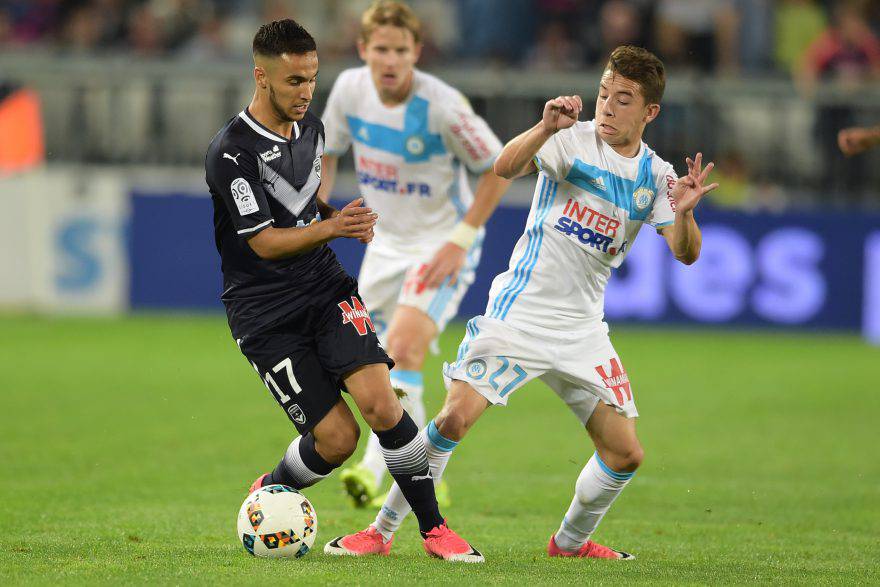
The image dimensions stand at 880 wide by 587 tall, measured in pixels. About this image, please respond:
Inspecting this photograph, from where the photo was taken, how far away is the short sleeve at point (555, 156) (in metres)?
5.75

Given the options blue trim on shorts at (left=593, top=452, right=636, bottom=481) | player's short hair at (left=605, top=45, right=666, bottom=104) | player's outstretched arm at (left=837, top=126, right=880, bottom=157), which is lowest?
blue trim on shorts at (left=593, top=452, right=636, bottom=481)

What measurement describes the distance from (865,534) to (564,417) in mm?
4341

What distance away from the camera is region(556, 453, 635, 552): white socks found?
590 centimetres

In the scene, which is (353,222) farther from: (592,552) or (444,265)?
(444,265)

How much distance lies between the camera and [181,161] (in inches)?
668

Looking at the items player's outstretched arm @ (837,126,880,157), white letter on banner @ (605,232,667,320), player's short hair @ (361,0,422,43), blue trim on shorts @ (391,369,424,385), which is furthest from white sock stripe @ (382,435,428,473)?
white letter on banner @ (605,232,667,320)

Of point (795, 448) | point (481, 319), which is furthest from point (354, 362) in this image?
A: point (795, 448)

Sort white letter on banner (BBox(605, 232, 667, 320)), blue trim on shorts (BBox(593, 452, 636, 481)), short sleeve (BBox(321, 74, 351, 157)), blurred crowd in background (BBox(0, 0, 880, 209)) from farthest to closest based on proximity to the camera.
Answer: blurred crowd in background (BBox(0, 0, 880, 209)), white letter on banner (BBox(605, 232, 667, 320)), short sleeve (BBox(321, 74, 351, 157)), blue trim on shorts (BBox(593, 452, 636, 481))

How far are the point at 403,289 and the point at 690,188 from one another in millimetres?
2420

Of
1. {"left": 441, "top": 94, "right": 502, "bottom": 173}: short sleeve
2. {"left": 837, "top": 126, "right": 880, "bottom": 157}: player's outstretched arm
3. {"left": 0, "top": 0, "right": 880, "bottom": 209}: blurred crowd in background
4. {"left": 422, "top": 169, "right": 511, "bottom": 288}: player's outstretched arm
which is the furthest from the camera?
{"left": 0, "top": 0, "right": 880, "bottom": 209}: blurred crowd in background

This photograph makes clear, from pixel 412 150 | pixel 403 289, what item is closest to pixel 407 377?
Answer: pixel 403 289

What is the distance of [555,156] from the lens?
18.9ft

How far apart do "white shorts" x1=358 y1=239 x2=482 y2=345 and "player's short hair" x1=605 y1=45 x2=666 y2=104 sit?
2101 millimetres

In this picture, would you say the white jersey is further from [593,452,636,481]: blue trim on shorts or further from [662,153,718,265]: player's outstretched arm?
[593,452,636,481]: blue trim on shorts
